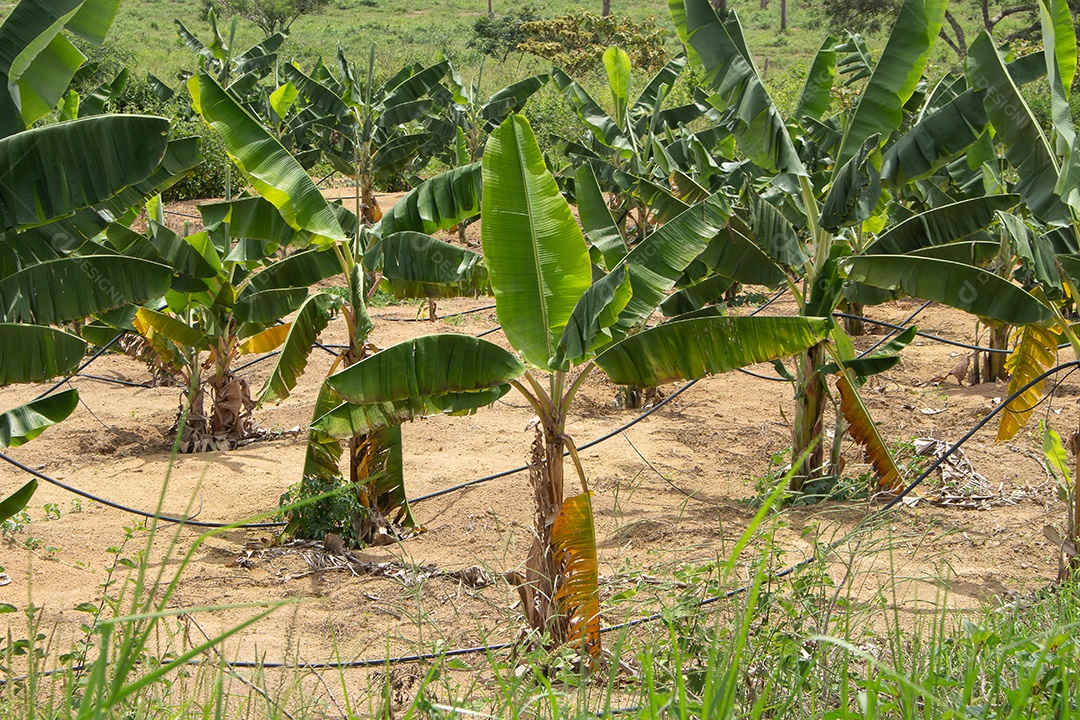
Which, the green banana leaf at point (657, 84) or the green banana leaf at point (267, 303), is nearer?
the green banana leaf at point (267, 303)

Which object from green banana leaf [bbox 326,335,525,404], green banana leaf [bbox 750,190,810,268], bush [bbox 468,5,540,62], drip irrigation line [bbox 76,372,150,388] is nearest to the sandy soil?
drip irrigation line [bbox 76,372,150,388]

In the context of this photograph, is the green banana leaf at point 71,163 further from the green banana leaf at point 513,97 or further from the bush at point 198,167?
the bush at point 198,167

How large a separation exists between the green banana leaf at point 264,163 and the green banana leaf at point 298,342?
55 cm

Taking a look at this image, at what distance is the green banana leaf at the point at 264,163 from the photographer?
220 inches

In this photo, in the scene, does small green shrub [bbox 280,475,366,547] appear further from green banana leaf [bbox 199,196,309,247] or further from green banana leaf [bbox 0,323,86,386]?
green banana leaf [bbox 0,323,86,386]

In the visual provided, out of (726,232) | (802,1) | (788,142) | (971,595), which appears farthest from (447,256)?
(802,1)

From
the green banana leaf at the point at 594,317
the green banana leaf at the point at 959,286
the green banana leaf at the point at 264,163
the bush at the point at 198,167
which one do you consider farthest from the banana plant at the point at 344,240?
the bush at the point at 198,167

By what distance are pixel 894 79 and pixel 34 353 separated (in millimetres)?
5087

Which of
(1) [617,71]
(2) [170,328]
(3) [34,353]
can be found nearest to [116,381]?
(2) [170,328]

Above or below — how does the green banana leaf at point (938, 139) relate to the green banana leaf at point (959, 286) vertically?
above

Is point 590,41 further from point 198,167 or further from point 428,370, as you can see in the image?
point 428,370

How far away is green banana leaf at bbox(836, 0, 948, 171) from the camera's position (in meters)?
6.03

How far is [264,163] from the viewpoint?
571cm

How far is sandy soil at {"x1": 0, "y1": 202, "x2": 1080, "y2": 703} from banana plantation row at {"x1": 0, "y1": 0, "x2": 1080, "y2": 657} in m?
0.55
